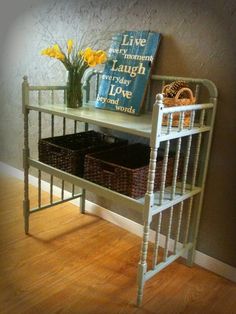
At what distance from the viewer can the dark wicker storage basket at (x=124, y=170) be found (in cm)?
154

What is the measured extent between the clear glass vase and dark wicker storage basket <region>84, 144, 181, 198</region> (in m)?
0.35

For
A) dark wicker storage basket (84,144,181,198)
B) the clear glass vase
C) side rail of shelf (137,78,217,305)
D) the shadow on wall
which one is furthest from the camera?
the clear glass vase

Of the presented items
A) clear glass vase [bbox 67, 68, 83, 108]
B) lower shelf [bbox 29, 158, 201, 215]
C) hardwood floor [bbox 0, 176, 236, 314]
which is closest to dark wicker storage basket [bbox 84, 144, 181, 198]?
lower shelf [bbox 29, 158, 201, 215]

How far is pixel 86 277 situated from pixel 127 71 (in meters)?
1.12

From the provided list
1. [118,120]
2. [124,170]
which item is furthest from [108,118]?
[124,170]

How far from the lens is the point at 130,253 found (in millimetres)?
2002

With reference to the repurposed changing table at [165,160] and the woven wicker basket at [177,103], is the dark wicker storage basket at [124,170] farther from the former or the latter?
the woven wicker basket at [177,103]

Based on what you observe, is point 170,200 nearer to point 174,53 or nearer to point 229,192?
point 229,192

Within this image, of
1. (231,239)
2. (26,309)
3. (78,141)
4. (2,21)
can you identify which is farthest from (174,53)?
(2,21)

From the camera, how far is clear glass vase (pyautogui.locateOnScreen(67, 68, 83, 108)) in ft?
6.22

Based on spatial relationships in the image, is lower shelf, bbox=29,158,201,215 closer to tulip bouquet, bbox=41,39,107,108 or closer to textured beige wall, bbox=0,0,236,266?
textured beige wall, bbox=0,0,236,266

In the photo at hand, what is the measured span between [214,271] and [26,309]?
39.4 inches

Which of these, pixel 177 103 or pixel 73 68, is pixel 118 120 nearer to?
pixel 177 103

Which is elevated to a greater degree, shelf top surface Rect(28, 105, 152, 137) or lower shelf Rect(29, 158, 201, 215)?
shelf top surface Rect(28, 105, 152, 137)
